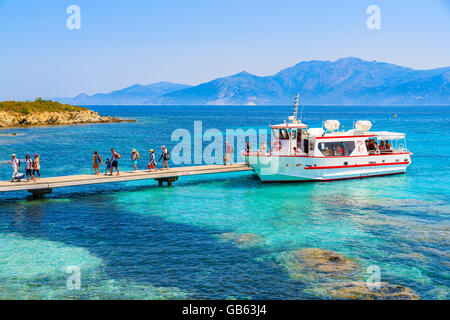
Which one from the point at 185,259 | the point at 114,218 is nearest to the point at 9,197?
the point at 114,218

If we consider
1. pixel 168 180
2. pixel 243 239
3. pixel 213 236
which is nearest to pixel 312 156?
pixel 168 180

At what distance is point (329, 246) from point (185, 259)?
689 centimetres

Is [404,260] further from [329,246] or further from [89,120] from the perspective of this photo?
[89,120]

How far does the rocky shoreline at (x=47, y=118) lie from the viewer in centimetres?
11420

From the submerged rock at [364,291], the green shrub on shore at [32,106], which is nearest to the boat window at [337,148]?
the submerged rock at [364,291]

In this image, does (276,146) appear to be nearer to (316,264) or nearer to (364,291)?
(316,264)

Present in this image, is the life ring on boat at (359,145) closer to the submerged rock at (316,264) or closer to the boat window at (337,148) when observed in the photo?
the boat window at (337,148)

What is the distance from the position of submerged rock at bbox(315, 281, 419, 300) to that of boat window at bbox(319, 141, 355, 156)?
67.8 ft

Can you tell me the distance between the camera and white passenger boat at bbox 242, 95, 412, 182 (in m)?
35.4

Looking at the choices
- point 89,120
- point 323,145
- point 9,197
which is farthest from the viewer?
point 89,120

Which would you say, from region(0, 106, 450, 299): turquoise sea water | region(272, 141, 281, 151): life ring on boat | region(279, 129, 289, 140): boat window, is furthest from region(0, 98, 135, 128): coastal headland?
region(279, 129, 289, 140): boat window
